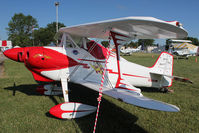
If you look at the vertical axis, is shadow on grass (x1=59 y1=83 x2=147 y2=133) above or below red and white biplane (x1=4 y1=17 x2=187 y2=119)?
below

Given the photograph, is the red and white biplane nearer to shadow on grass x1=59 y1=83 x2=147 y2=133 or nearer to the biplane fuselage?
the biplane fuselage

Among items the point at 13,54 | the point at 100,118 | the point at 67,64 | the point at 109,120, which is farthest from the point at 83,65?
the point at 13,54

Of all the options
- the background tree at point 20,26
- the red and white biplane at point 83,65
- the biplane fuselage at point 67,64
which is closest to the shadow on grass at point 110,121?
the red and white biplane at point 83,65

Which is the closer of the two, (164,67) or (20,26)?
(164,67)

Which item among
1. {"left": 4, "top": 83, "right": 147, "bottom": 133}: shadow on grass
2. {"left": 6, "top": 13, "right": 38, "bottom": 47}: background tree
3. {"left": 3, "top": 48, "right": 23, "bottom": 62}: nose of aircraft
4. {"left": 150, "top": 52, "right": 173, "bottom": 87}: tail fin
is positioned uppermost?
{"left": 6, "top": 13, "right": 38, "bottom": 47}: background tree

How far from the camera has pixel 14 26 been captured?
7850 centimetres

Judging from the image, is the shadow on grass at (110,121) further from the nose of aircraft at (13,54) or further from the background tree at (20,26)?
the background tree at (20,26)

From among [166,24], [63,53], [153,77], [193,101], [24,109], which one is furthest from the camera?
[153,77]

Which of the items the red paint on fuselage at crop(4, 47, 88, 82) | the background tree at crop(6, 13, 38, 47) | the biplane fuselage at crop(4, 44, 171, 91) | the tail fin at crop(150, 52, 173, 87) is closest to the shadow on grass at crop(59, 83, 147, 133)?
the biplane fuselage at crop(4, 44, 171, 91)

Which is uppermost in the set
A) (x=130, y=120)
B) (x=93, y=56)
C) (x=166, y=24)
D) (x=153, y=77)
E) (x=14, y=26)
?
(x=14, y=26)

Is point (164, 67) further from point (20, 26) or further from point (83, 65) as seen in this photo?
point (20, 26)

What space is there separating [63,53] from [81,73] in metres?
0.84

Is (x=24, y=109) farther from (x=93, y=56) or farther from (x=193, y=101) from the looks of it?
(x=193, y=101)

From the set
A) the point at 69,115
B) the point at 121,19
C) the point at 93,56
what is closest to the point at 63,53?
the point at 93,56
